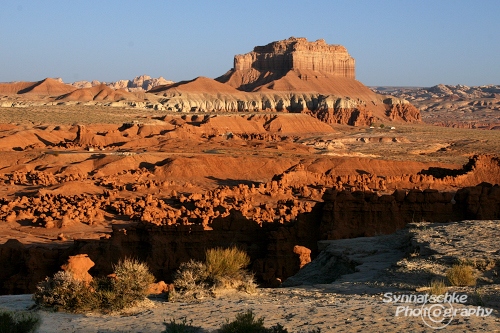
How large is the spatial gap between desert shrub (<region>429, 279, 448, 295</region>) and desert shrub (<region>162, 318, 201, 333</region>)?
3.37m

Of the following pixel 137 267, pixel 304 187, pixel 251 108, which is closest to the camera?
pixel 137 267

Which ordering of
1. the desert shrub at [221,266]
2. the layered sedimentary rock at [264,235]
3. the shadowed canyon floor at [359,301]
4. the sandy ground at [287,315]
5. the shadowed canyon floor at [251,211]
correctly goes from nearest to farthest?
the sandy ground at [287,315], the shadowed canyon floor at [359,301], the shadowed canyon floor at [251,211], the desert shrub at [221,266], the layered sedimentary rock at [264,235]

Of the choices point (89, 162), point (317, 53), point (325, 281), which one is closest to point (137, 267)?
point (325, 281)

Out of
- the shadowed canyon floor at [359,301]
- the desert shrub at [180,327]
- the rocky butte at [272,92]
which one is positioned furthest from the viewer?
the rocky butte at [272,92]

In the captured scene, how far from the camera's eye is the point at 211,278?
1058 cm

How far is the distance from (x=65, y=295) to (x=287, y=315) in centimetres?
313

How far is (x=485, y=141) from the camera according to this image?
6575 cm

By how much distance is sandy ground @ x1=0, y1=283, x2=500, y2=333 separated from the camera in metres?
8.37

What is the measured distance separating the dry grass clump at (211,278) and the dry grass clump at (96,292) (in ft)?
1.90

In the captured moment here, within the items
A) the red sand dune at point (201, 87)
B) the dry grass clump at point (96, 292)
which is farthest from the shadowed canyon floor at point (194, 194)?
the red sand dune at point (201, 87)

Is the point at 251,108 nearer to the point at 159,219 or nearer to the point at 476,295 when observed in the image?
the point at 159,219

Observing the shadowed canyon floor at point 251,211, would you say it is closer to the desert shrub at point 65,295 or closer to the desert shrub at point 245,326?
the desert shrub at point 65,295

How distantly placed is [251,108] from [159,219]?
70.0m

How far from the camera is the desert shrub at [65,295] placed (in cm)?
970
